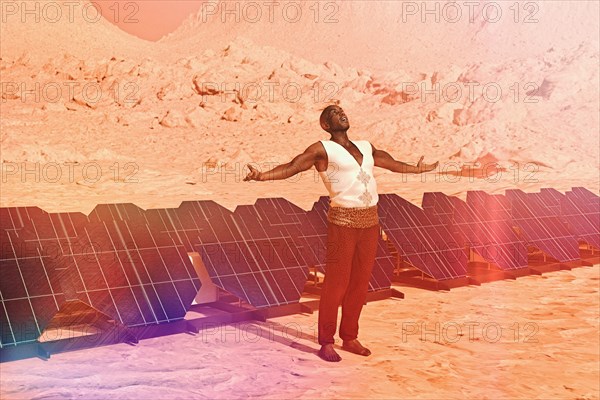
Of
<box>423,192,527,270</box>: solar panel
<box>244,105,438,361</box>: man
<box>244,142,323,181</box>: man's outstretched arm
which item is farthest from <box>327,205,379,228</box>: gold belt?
<box>423,192,527,270</box>: solar panel

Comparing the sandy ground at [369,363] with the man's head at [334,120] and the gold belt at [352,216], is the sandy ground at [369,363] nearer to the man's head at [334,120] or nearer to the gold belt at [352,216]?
the gold belt at [352,216]

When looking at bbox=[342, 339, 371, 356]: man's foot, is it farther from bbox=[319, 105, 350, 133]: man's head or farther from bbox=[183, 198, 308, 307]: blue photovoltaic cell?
bbox=[319, 105, 350, 133]: man's head

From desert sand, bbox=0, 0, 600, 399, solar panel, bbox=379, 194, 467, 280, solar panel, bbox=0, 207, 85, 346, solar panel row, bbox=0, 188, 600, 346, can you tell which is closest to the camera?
desert sand, bbox=0, 0, 600, 399

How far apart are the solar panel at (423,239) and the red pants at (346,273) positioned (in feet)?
9.44

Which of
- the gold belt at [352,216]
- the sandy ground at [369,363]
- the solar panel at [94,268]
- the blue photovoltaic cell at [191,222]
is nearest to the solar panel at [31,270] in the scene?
the solar panel at [94,268]

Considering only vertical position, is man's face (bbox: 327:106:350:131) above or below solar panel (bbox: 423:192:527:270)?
above

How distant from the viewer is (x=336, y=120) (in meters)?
6.10

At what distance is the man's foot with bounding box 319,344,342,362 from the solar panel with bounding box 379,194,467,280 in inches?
118

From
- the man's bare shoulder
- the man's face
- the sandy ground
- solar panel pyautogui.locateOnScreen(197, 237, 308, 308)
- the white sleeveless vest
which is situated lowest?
the sandy ground

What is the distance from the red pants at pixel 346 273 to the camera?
6.06 m

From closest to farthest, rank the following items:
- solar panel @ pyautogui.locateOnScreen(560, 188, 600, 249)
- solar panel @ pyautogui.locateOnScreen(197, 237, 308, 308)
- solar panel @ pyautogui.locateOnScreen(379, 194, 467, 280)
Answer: solar panel @ pyautogui.locateOnScreen(197, 237, 308, 308), solar panel @ pyautogui.locateOnScreen(379, 194, 467, 280), solar panel @ pyautogui.locateOnScreen(560, 188, 600, 249)

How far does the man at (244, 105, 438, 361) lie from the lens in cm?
601

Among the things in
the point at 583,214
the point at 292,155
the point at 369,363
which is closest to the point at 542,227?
the point at 583,214

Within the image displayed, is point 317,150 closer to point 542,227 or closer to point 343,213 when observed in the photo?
point 343,213
